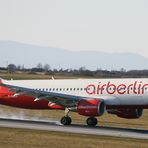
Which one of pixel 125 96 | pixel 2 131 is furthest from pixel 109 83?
pixel 2 131

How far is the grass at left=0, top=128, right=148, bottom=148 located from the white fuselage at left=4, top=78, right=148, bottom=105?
8647 mm

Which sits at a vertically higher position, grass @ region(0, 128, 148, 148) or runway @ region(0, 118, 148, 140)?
grass @ region(0, 128, 148, 148)

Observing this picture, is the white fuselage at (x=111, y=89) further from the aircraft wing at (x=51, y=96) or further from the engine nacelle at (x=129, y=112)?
the engine nacelle at (x=129, y=112)

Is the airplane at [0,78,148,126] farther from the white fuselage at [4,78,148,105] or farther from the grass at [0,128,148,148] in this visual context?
the grass at [0,128,148,148]

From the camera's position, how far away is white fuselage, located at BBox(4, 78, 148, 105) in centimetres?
4738

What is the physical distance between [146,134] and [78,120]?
13.8m

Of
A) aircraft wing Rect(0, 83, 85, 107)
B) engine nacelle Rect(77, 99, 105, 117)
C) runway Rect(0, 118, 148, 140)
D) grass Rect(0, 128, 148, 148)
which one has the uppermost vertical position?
aircraft wing Rect(0, 83, 85, 107)

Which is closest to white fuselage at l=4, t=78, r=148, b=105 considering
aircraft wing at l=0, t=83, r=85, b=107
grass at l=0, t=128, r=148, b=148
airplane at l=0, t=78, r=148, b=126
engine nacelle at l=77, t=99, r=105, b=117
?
airplane at l=0, t=78, r=148, b=126

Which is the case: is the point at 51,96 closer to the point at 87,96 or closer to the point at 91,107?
the point at 87,96

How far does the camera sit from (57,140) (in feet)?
118

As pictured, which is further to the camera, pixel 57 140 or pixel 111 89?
pixel 111 89

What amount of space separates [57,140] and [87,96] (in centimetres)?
1393

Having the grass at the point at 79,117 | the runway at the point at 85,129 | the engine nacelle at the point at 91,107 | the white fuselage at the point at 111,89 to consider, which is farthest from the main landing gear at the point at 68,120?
the grass at the point at 79,117

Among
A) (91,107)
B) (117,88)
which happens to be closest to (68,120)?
(91,107)
